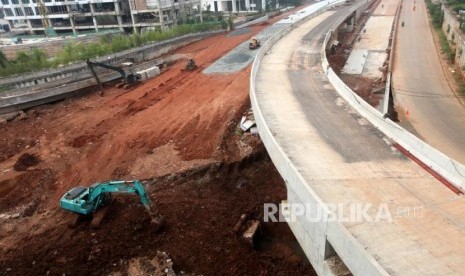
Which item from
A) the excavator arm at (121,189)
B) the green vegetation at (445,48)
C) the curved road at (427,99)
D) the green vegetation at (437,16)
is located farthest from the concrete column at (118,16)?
the excavator arm at (121,189)

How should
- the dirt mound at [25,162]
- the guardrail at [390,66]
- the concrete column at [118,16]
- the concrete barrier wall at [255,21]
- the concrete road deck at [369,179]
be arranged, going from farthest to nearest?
the concrete column at [118,16], the concrete barrier wall at [255,21], the guardrail at [390,66], the dirt mound at [25,162], the concrete road deck at [369,179]

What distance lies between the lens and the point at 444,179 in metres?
15.0

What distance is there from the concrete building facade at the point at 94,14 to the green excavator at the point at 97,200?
5807cm

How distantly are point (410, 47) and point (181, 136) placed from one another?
37980mm

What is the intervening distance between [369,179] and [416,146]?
3327 mm

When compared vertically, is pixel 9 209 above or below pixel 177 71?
below

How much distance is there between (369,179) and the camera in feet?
50.3

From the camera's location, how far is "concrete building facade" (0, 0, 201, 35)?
2913 inches

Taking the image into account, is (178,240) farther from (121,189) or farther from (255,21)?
(255,21)

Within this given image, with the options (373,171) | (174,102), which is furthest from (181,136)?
(373,171)

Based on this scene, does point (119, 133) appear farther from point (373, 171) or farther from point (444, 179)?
point (444, 179)

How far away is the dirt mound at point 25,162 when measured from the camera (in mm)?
25297

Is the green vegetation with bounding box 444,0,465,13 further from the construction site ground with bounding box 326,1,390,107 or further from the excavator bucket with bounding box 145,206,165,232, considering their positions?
the excavator bucket with bounding box 145,206,165,232

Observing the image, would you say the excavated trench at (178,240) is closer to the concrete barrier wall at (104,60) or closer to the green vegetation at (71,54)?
the concrete barrier wall at (104,60)
